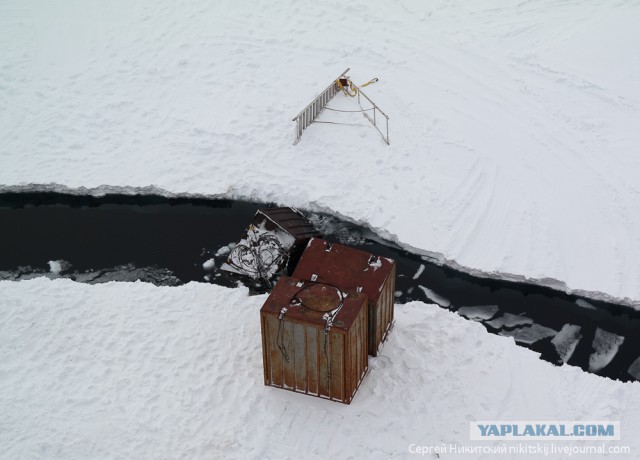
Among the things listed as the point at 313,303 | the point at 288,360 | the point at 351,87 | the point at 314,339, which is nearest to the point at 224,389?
the point at 288,360

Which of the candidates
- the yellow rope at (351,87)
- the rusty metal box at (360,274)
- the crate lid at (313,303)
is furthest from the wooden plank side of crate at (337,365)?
the yellow rope at (351,87)

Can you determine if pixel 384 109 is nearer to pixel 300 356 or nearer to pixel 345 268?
pixel 345 268

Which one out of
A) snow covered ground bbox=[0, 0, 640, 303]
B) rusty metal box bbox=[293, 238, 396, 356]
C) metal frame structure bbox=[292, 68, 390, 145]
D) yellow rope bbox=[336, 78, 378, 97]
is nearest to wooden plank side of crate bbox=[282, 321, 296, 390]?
rusty metal box bbox=[293, 238, 396, 356]

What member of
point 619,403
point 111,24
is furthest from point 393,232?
point 111,24

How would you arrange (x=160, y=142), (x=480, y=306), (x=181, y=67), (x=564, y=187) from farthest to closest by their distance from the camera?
(x=181, y=67)
(x=160, y=142)
(x=564, y=187)
(x=480, y=306)

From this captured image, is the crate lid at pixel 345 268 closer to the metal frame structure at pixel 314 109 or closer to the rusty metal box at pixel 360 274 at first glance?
the rusty metal box at pixel 360 274

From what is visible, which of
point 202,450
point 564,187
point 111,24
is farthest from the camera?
point 111,24

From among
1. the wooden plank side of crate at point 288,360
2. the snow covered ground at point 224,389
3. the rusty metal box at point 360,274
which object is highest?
the rusty metal box at point 360,274

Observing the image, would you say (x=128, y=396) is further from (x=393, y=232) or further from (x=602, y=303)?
(x=602, y=303)
